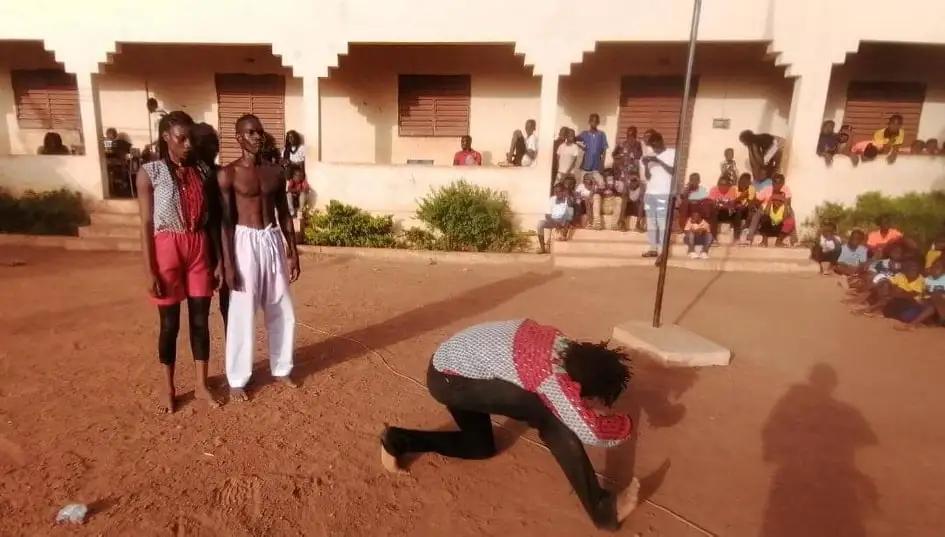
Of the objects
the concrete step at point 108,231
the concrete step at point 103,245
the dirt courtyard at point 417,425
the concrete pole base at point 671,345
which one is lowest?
the dirt courtyard at point 417,425

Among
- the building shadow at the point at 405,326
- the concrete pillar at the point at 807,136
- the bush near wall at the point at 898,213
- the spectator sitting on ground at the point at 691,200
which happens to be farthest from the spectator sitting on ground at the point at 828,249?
the building shadow at the point at 405,326

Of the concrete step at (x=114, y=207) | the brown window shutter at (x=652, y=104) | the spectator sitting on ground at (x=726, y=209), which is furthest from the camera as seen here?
the brown window shutter at (x=652, y=104)

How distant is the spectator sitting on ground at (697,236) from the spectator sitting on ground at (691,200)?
240mm

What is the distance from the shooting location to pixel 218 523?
2.48 m

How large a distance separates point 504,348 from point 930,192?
29.5 ft

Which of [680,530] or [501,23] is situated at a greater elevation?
[501,23]

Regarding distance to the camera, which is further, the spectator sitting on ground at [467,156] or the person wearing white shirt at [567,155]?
the spectator sitting on ground at [467,156]

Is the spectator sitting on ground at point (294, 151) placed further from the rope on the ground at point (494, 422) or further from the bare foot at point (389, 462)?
the bare foot at point (389, 462)

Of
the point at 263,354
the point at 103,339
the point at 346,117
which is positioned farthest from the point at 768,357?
the point at 346,117

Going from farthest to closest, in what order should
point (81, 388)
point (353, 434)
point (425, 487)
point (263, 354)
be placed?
point (263, 354) < point (81, 388) < point (353, 434) < point (425, 487)

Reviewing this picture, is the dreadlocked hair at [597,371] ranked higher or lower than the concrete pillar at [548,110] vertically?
lower

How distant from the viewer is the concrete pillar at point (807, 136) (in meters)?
8.11

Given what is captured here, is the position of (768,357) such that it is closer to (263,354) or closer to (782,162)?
(263,354)

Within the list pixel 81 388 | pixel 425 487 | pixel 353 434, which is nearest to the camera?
pixel 425 487
